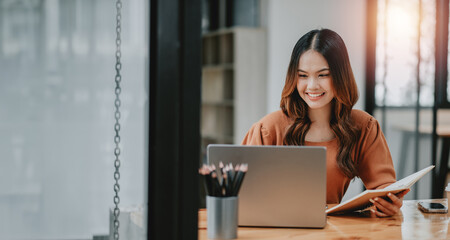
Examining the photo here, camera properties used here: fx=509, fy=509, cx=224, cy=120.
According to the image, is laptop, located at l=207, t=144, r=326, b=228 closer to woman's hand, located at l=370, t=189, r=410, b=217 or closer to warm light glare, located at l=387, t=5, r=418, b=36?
woman's hand, located at l=370, t=189, r=410, b=217

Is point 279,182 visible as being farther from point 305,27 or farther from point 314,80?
point 305,27

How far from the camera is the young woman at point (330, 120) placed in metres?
1.94

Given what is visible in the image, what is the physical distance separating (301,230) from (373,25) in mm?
3928

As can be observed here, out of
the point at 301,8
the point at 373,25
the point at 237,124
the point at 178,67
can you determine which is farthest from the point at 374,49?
the point at 178,67

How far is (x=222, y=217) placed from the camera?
1.33 metres

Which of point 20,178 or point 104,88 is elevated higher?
point 104,88

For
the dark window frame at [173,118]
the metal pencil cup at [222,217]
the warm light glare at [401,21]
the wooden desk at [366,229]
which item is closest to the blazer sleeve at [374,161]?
the wooden desk at [366,229]

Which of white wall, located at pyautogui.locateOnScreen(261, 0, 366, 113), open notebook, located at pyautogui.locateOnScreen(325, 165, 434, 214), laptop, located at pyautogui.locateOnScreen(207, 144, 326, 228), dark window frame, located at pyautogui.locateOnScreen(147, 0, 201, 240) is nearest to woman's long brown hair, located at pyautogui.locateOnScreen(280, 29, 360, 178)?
open notebook, located at pyautogui.locateOnScreen(325, 165, 434, 214)

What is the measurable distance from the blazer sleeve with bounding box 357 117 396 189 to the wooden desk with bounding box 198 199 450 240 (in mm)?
197

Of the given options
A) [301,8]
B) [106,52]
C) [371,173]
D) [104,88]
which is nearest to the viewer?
[371,173]

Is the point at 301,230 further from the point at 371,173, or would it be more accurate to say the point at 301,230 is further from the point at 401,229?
the point at 371,173

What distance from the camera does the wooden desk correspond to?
144cm

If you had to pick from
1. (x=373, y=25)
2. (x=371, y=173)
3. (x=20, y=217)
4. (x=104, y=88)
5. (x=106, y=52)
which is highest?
(x=373, y=25)

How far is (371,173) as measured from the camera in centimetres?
196
